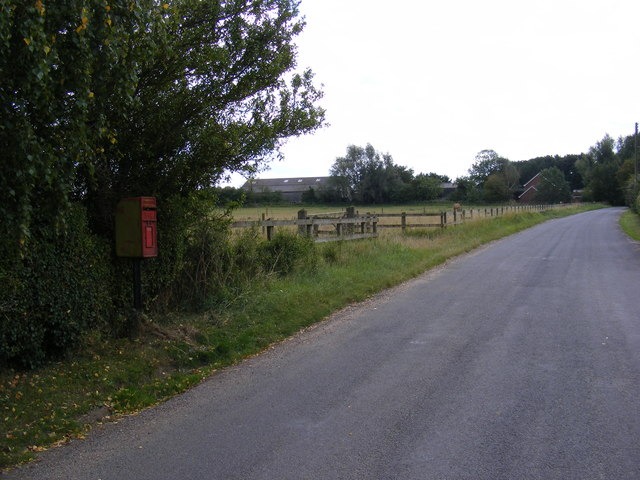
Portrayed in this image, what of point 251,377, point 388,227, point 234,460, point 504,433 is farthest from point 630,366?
point 388,227

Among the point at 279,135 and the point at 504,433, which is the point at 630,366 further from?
the point at 279,135

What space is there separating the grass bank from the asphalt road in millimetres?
267

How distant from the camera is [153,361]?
644 cm

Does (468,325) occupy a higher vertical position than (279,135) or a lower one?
lower

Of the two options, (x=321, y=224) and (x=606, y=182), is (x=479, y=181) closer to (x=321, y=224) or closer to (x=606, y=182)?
(x=606, y=182)

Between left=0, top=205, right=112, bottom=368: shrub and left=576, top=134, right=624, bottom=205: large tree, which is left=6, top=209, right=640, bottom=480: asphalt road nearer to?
left=0, top=205, right=112, bottom=368: shrub

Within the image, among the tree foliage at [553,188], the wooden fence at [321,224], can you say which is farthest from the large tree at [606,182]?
the wooden fence at [321,224]

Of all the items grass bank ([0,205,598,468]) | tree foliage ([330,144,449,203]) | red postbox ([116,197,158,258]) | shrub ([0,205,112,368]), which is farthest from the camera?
tree foliage ([330,144,449,203])

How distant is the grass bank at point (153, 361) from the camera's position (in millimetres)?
4840

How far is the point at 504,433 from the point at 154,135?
5.53m

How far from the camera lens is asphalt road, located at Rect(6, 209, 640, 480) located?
13.4 feet

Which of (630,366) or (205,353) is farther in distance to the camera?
(205,353)

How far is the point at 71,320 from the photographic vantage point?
6.05 m

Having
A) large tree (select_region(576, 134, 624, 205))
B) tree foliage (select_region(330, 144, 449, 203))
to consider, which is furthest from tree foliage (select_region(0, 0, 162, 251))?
large tree (select_region(576, 134, 624, 205))
